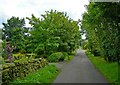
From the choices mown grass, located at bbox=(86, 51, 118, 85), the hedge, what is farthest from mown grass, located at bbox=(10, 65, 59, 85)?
mown grass, located at bbox=(86, 51, 118, 85)

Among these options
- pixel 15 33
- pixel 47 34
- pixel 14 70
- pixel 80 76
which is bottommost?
pixel 80 76

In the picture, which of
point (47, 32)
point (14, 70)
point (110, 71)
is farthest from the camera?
point (47, 32)

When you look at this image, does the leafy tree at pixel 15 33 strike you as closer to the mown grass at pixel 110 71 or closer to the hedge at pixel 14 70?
the mown grass at pixel 110 71

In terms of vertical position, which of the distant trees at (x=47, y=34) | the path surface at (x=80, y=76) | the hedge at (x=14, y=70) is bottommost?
the path surface at (x=80, y=76)

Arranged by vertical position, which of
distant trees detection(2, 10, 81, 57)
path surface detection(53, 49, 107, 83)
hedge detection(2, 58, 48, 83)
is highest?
distant trees detection(2, 10, 81, 57)

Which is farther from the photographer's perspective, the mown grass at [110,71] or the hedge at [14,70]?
the mown grass at [110,71]

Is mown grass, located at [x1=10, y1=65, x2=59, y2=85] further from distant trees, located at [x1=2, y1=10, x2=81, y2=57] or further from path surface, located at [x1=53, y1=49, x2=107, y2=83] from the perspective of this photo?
distant trees, located at [x1=2, y1=10, x2=81, y2=57]

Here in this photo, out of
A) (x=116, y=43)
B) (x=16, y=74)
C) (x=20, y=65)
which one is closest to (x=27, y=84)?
(x=16, y=74)

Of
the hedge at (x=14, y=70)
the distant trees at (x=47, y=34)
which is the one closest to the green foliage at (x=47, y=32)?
the distant trees at (x=47, y=34)

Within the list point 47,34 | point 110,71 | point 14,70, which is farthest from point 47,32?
point 14,70

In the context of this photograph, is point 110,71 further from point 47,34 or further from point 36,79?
point 47,34

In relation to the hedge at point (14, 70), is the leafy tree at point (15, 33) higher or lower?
higher

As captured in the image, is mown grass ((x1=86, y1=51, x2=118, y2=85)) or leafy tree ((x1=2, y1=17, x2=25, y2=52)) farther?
leafy tree ((x1=2, y1=17, x2=25, y2=52))

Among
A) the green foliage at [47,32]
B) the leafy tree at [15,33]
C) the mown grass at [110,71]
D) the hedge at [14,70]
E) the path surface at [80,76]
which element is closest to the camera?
the hedge at [14,70]
